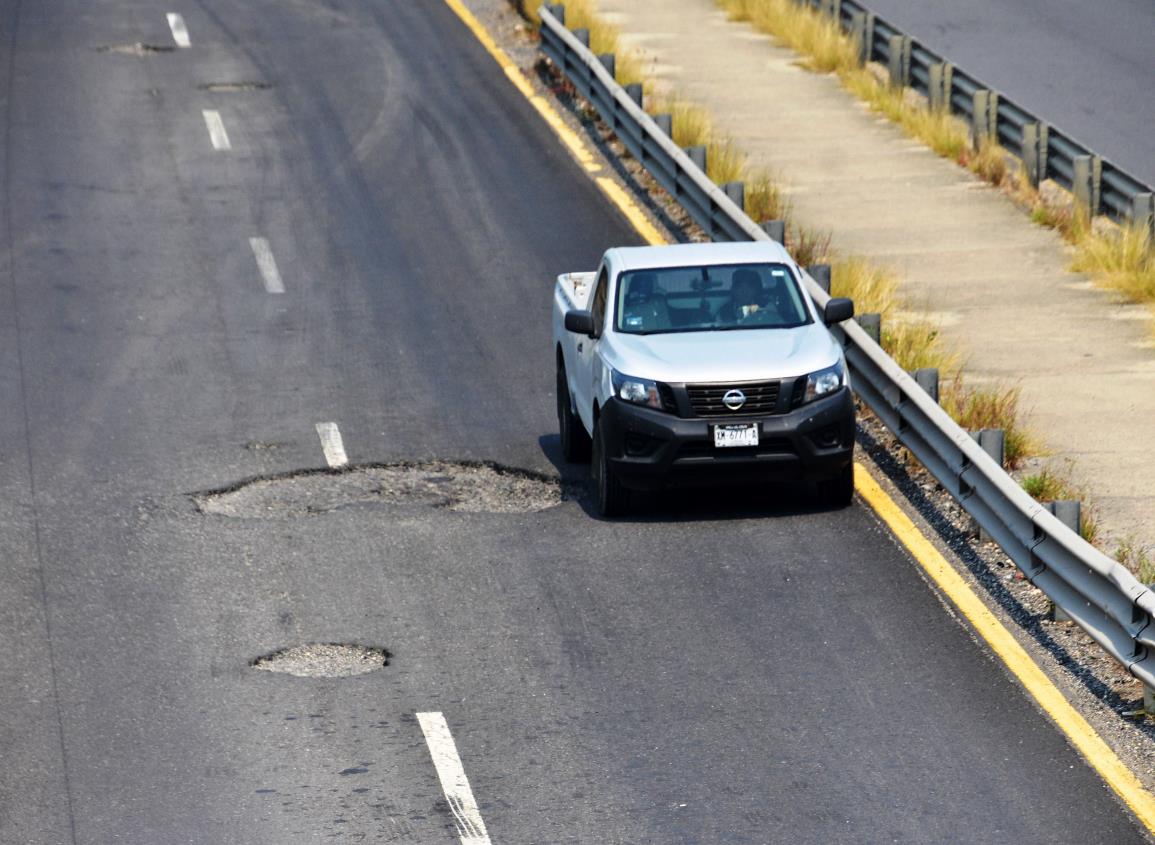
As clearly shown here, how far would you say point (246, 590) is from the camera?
41.4 feet

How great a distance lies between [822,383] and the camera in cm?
1365

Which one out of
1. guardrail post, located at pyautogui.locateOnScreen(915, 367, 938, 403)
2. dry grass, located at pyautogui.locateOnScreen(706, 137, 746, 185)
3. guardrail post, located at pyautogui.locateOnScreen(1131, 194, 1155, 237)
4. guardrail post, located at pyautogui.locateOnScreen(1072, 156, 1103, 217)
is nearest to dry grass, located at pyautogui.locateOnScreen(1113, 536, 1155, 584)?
guardrail post, located at pyautogui.locateOnScreen(915, 367, 938, 403)

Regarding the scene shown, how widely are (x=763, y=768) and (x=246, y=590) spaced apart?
13.3ft

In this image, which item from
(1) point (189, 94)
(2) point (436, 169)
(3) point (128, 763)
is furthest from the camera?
(1) point (189, 94)

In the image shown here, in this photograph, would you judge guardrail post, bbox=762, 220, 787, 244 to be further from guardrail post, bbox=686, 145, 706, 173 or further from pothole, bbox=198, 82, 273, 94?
pothole, bbox=198, 82, 273, 94

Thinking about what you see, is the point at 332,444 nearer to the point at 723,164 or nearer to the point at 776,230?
the point at 776,230

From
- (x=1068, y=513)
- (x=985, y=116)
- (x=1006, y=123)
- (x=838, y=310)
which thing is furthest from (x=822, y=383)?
(x=985, y=116)

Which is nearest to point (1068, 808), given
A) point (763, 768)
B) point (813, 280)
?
point (763, 768)

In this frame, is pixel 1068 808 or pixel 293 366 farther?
pixel 293 366

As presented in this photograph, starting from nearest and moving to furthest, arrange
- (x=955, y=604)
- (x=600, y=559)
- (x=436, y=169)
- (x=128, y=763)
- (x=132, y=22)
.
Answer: (x=128, y=763) < (x=955, y=604) < (x=600, y=559) < (x=436, y=169) < (x=132, y=22)

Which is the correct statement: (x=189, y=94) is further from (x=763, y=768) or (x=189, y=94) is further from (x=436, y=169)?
(x=763, y=768)

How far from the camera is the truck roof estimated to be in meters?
14.8

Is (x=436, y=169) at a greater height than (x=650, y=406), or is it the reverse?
(x=650, y=406)

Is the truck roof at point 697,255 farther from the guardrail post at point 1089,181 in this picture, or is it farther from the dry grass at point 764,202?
the guardrail post at point 1089,181
